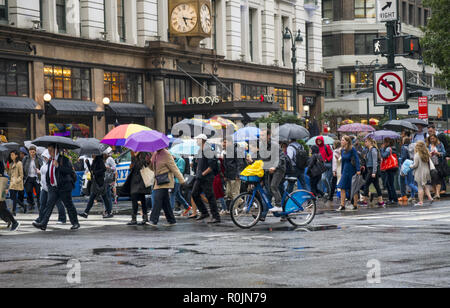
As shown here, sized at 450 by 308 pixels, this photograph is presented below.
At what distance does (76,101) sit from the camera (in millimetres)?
37344

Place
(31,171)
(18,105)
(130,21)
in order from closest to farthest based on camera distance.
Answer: (31,171)
(18,105)
(130,21)

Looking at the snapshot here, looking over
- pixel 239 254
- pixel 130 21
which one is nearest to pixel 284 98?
pixel 130 21

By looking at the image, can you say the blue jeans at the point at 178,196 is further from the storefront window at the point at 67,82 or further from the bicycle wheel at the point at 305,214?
the storefront window at the point at 67,82

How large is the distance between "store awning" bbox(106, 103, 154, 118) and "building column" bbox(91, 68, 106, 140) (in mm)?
441

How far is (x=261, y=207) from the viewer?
16031 mm

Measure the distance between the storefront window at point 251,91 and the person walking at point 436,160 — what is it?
27.7 metres

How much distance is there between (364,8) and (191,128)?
4858 cm

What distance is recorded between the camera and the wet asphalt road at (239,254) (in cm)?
881

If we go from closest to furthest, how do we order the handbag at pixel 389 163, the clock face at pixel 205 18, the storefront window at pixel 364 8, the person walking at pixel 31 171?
the handbag at pixel 389 163, the person walking at pixel 31 171, the clock face at pixel 205 18, the storefront window at pixel 364 8

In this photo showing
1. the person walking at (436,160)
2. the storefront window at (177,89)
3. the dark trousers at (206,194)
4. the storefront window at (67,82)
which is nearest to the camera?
the dark trousers at (206,194)

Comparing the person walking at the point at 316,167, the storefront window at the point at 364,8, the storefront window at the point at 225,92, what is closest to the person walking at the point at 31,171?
the person walking at the point at 316,167

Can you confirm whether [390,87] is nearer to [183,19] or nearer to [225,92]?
[183,19]

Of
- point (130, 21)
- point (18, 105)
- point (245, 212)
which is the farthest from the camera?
point (130, 21)
